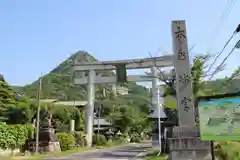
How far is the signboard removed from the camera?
7.01 metres

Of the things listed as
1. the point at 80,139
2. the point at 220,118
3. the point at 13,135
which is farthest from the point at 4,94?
the point at 220,118

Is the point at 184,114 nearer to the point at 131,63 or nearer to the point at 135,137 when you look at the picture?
the point at 131,63

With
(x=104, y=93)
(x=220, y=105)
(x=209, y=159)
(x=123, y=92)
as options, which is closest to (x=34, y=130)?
(x=209, y=159)

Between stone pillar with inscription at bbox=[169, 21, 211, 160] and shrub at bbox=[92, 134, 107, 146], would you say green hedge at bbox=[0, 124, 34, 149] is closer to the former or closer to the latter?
shrub at bbox=[92, 134, 107, 146]

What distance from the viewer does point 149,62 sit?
2819 centimetres

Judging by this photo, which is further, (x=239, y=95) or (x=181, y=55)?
(x=181, y=55)

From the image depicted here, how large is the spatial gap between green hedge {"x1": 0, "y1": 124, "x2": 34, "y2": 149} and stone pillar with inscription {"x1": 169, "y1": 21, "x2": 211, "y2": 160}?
15.4 m

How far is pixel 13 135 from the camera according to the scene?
22594 mm

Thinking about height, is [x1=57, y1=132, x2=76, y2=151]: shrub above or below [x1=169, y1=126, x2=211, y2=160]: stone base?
below

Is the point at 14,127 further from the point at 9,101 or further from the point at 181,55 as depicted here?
the point at 181,55

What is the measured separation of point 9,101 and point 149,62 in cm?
1353

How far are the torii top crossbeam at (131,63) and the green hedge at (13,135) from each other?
9.01 m

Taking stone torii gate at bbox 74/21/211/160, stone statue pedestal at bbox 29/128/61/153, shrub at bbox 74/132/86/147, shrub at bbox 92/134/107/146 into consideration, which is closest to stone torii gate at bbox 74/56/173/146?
shrub at bbox 74/132/86/147

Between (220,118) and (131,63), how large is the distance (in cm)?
2101
